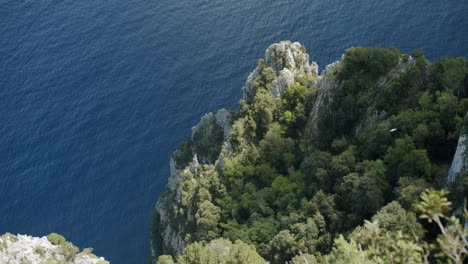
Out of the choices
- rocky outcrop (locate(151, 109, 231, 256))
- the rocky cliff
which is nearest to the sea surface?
rocky outcrop (locate(151, 109, 231, 256))

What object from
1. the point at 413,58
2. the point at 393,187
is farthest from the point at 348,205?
the point at 413,58

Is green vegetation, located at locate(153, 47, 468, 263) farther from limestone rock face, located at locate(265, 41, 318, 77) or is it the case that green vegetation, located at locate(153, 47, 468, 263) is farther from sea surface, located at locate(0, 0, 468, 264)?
sea surface, located at locate(0, 0, 468, 264)

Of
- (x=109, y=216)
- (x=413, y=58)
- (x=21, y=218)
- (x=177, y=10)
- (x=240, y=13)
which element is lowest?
(x=413, y=58)

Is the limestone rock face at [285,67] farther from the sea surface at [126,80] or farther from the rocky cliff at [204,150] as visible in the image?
the sea surface at [126,80]

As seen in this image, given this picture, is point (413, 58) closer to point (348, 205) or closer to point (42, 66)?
point (348, 205)

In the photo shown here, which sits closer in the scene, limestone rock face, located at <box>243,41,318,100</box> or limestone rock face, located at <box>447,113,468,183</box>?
limestone rock face, located at <box>447,113,468,183</box>

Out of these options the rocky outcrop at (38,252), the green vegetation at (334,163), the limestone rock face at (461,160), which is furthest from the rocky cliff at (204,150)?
the limestone rock face at (461,160)
